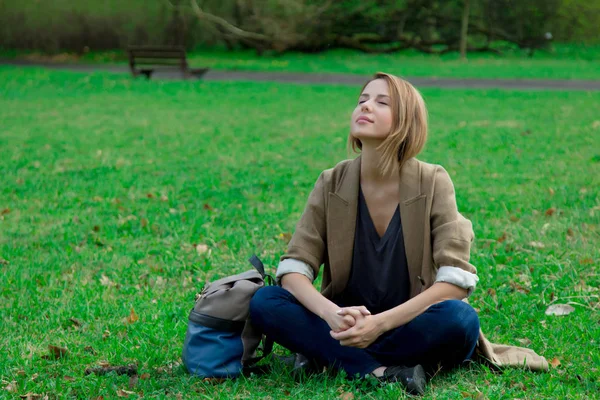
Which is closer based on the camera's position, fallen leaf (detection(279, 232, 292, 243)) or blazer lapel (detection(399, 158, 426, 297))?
blazer lapel (detection(399, 158, 426, 297))

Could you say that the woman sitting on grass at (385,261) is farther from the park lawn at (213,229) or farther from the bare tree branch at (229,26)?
the bare tree branch at (229,26)

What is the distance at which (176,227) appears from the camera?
654 cm

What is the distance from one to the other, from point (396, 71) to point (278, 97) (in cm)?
638

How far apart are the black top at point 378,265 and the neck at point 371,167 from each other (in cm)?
8

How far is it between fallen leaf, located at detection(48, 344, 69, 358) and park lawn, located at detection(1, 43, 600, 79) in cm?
1868

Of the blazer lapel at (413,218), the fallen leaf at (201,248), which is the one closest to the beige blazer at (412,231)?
the blazer lapel at (413,218)

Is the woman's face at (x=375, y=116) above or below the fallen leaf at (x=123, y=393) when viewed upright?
above

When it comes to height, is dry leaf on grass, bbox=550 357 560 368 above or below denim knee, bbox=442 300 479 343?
below

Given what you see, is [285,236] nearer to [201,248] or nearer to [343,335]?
[201,248]

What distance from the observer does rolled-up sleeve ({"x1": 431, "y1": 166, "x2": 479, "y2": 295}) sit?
345 cm

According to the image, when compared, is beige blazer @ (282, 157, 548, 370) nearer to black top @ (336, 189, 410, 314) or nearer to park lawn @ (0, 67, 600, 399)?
black top @ (336, 189, 410, 314)

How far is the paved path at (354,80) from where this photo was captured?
1891 centimetres

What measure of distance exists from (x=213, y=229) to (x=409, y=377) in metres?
3.32

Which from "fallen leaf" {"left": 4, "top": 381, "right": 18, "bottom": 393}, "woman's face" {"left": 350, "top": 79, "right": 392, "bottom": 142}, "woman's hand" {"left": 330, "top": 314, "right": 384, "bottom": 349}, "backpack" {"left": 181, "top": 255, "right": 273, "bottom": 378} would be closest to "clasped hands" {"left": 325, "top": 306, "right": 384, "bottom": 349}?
"woman's hand" {"left": 330, "top": 314, "right": 384, "bottom": 349}
